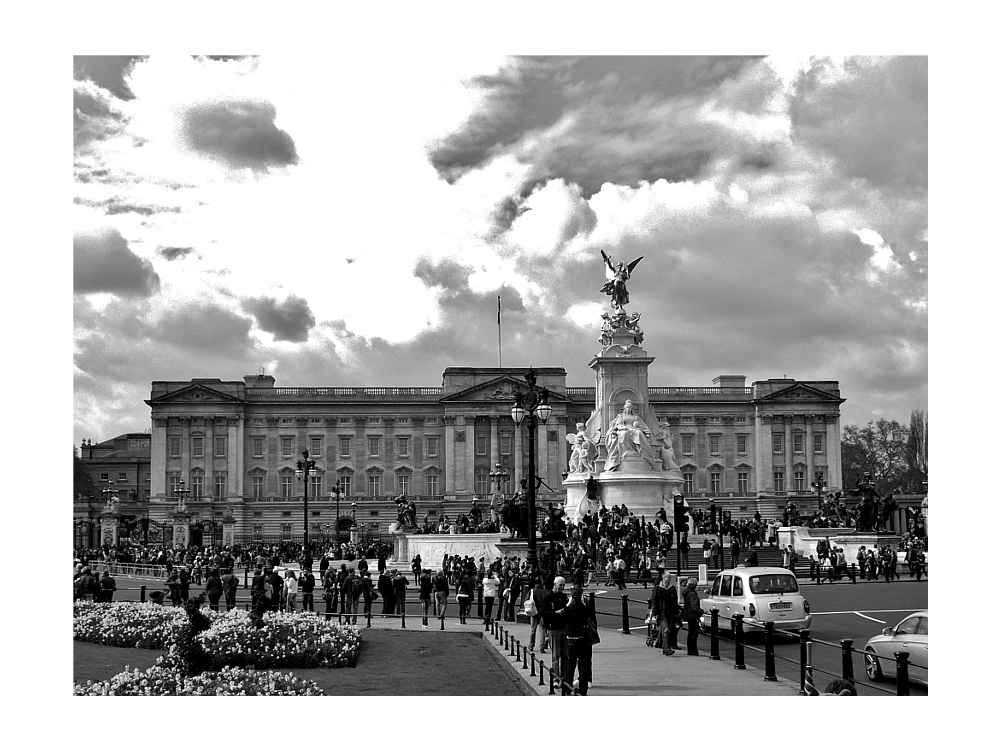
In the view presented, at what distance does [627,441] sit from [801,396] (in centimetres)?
5762

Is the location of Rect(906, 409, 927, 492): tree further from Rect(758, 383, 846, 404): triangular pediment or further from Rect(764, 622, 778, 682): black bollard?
Rect(764, 622, 778, 682): black bollard

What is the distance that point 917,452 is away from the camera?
11406 cm

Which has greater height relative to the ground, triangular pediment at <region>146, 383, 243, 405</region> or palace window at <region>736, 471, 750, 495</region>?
triangular pediment at <region>146, 383, 243, 405</region>

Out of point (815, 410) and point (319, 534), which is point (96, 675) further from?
point (815, 410)

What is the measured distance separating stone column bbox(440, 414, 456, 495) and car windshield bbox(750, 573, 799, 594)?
282 ft

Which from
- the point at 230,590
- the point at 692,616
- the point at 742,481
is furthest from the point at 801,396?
the point at 692,616

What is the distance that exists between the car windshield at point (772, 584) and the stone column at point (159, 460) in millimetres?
90089

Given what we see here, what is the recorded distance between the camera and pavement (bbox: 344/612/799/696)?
51.8ft

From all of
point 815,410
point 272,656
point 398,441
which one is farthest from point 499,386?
point 272,656

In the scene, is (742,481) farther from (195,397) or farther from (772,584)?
(772,584)

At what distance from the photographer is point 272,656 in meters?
19.4

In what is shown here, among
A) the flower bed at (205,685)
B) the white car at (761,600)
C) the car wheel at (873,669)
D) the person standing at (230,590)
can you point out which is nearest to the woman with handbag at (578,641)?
the flower bed at (205,685)

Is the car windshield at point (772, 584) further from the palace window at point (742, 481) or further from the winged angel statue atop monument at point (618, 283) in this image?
the palace window at point (742, 481)

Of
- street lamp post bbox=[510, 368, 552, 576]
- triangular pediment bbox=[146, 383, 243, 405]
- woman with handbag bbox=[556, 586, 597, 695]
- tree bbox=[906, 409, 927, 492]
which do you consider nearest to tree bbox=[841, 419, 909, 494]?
tree bbox=[906, 409, 927, 492]
